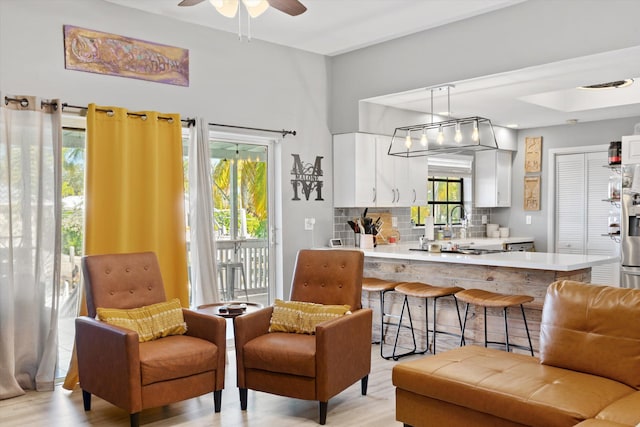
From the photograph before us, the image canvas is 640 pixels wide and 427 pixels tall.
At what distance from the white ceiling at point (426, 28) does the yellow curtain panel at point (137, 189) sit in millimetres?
1000

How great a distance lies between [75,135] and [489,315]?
375 centimetres

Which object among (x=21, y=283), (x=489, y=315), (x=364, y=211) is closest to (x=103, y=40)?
(x=21, y=283)

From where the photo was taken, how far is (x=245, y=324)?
3855 mm

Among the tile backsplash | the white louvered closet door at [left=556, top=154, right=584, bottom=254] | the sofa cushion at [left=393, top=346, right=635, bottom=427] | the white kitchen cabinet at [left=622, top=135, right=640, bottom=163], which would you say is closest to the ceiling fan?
the sofa cushion at [left=393, top=346, right=635, bottom=427]

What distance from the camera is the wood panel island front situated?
454cm

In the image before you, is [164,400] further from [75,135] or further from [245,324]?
[75,135]

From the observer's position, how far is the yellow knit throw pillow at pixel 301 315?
3992mm

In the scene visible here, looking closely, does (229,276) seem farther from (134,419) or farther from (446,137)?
(446,137)

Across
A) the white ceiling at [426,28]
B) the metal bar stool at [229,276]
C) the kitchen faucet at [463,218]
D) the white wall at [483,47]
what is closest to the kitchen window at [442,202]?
the kitchen faucet at [463,218]

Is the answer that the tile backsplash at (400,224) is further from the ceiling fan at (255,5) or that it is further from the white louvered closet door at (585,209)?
the ceiling fan at (255,5)

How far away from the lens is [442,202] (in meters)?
7.93

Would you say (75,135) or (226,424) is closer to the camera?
(226,424)

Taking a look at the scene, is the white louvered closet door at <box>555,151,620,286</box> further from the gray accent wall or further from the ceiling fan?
the ceiling fan

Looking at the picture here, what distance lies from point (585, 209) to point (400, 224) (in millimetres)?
2699
